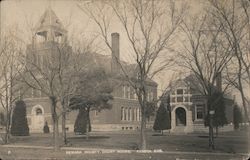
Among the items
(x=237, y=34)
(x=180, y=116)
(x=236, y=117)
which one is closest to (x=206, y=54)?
(x=237, y=34)

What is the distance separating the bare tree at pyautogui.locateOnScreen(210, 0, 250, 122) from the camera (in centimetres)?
994

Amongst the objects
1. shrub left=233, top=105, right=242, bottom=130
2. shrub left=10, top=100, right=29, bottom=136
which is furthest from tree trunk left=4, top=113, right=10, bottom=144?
shrub left=233, top=105, right=242, bottom=130

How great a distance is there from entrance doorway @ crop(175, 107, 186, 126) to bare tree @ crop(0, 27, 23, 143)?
4.74 metres

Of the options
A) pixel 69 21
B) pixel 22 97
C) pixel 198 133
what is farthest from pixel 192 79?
pixel 22 97

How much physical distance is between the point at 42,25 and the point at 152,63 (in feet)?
10.3

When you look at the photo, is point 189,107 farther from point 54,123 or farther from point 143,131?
point 54,123

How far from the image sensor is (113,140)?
1107cm

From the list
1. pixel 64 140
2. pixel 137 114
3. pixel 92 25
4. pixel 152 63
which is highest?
pixel 92 25

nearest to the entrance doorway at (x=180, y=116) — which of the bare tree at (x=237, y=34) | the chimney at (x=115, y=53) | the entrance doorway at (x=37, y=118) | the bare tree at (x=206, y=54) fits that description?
the bare tree at (x=206, y=54)

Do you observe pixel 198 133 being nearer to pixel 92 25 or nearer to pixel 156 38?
pixel 156 38

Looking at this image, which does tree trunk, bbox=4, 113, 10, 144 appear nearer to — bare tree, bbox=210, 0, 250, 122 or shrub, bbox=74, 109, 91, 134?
shrub, bbox=74, 109, 91, 134

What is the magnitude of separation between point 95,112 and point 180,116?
2.45 metres

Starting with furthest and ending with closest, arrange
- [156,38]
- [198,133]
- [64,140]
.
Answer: [64,140], [156,38], [198,133]

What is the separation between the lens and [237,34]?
33.5ft
